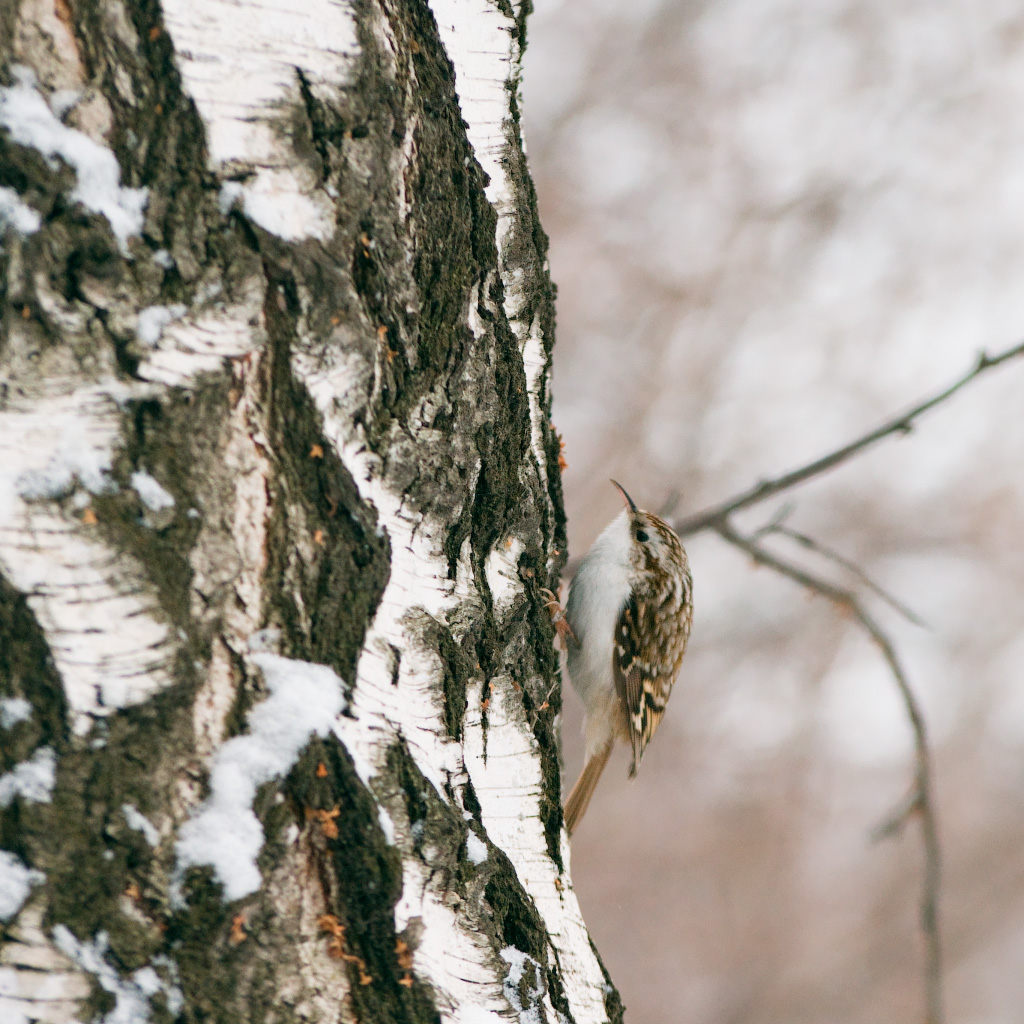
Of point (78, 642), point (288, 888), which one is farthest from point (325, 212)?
point (288, 888)

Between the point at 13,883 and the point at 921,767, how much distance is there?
1.94 metres

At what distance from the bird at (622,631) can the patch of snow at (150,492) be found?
2.09 metres

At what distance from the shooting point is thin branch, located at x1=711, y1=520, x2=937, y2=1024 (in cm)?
216

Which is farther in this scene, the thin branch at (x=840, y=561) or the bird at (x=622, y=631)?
the bird at (x=622, y=631)

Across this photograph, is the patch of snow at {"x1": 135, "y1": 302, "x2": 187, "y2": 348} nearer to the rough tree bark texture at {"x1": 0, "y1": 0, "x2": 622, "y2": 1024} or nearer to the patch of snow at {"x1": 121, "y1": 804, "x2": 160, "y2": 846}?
the rough tree bark texture at {"x1": 0, "y1": 0, "x2": 622, "y2": 1024}

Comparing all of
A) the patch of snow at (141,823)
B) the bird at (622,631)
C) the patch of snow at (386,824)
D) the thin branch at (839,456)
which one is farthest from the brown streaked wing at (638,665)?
the patch of snow at (141,823)

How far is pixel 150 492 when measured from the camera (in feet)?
3.08

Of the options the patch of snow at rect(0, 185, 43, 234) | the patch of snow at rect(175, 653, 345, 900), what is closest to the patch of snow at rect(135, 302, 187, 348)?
the patch of snow at rect(0, 185, 43, 234)

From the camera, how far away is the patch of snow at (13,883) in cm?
87

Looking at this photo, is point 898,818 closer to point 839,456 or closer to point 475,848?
point 839,456

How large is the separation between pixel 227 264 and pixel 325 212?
5.1 inches

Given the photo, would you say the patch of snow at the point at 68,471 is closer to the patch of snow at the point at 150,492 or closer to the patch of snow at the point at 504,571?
the patch of snow at the point at 150,492

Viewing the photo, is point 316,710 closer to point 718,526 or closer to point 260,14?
point 260,14

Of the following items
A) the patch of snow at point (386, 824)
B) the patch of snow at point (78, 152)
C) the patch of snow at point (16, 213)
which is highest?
the patch of snow at point (78, 152)
